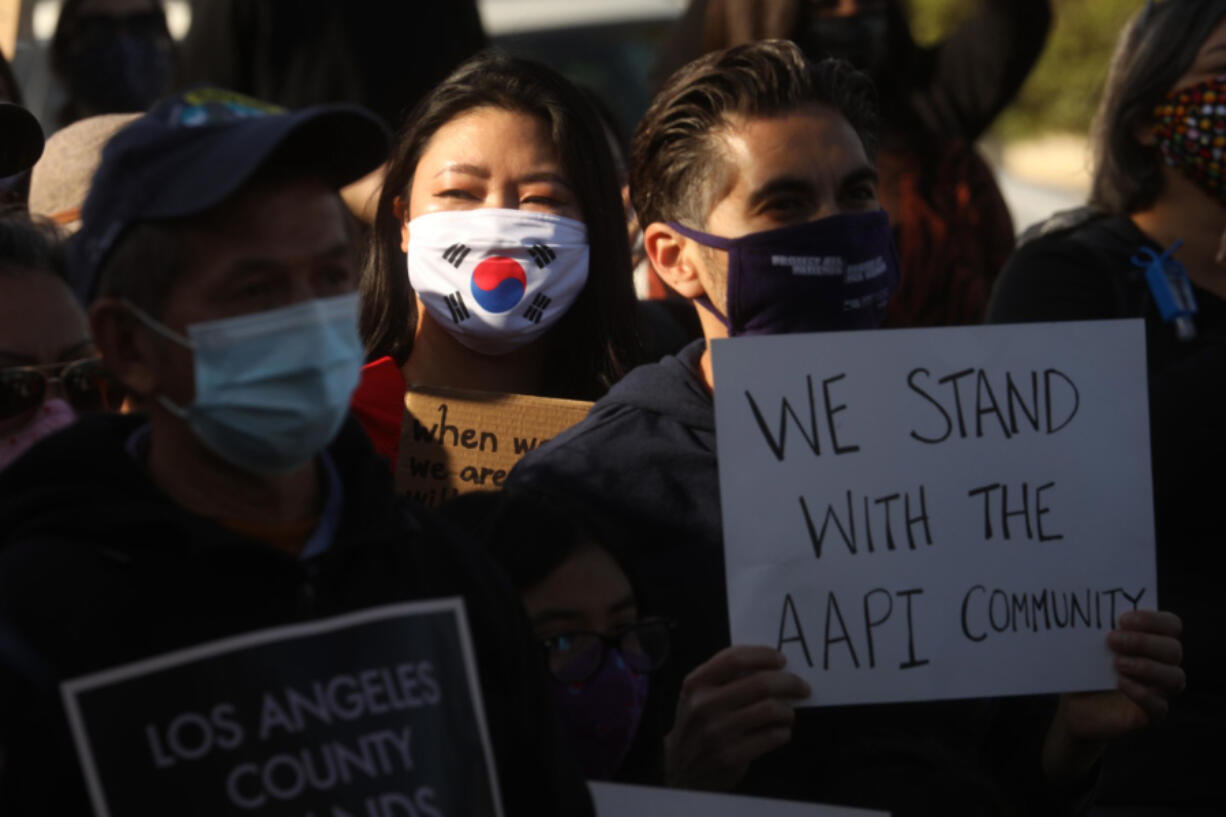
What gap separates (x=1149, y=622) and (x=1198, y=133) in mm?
1606

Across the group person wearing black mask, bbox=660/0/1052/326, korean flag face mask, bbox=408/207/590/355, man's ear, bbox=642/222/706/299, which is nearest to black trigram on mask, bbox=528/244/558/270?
korean flag face mask, bbox=408/207/590/355

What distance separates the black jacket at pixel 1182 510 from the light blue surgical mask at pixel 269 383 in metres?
1.86

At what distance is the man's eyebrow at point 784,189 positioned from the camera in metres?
3.17

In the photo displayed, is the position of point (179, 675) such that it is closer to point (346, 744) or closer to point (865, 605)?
point (346, 744)

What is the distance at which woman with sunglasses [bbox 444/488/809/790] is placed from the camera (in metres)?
2.46

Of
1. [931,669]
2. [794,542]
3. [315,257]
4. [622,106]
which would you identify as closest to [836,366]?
[794,542]

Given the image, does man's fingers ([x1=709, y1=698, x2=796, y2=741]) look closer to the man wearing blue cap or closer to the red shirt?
the man wearing blue cap

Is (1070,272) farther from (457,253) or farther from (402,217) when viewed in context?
(402,217)

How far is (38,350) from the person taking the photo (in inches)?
110

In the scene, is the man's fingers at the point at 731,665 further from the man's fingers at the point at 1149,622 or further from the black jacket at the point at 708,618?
the man's fingers at the point at 1149,622

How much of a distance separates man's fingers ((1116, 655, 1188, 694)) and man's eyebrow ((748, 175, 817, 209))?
103cm

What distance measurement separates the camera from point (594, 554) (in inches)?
99.7

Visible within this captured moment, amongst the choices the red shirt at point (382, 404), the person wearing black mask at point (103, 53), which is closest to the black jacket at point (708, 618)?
A: the red shirt at point (382, 404)

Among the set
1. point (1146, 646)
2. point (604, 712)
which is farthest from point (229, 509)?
point (1146, 646)
